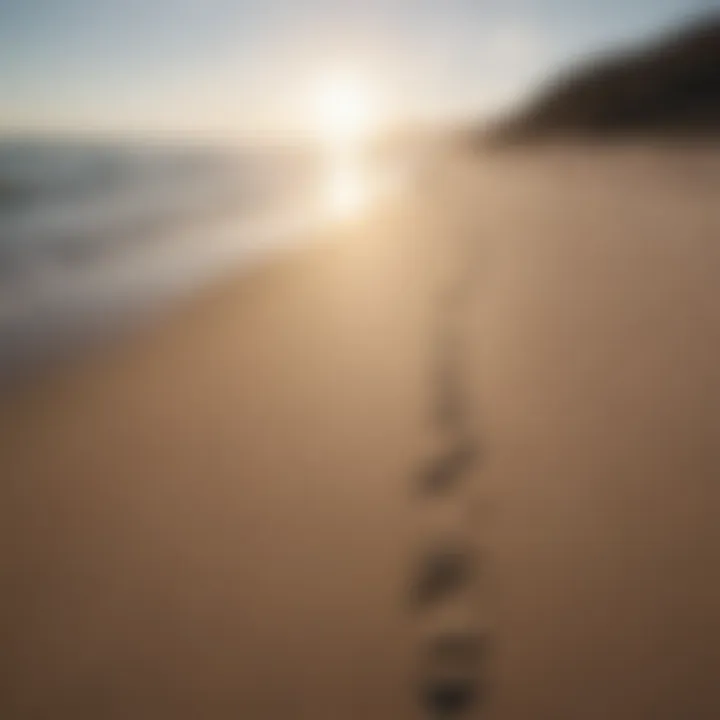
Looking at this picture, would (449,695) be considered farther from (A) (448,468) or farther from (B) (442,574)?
(A) (448,468)

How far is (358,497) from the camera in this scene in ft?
1.93

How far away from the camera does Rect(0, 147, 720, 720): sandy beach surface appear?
1.51 ft

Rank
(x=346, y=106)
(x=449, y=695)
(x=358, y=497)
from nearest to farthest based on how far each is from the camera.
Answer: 1. (x=449, y=695)
2. (x=358, y=497)
3. (x=346, y=106)

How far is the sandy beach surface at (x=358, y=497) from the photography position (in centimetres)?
46

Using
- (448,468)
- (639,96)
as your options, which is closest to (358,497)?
(448,468)

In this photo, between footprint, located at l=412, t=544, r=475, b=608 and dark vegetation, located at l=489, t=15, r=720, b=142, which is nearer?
footprint, located at l=412, t=544, r=475, b=608

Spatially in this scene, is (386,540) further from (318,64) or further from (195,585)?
(318,64)

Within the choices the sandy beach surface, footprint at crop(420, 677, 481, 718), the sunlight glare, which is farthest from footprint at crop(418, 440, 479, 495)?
the sunlight glare

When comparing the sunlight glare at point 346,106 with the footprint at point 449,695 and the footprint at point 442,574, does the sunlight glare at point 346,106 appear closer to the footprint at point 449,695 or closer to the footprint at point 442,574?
the footprint at point 442,574

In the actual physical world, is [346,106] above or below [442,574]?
above

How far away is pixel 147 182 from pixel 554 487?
928 mm

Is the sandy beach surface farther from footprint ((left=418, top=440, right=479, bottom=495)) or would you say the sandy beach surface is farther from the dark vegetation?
the dark vegetation

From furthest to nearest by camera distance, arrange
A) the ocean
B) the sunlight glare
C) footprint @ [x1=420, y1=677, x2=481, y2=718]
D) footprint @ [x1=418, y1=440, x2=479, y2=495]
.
Answer: the sunlight glare < the ocean < footprint @ [x1=418, y1=440, x2=479, y2=495] < footprint @ [x1=420, y1=677, x2=481, y2=718]

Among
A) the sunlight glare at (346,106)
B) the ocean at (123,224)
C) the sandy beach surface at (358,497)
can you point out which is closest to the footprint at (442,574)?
the sandy beach surface at (358,497)
